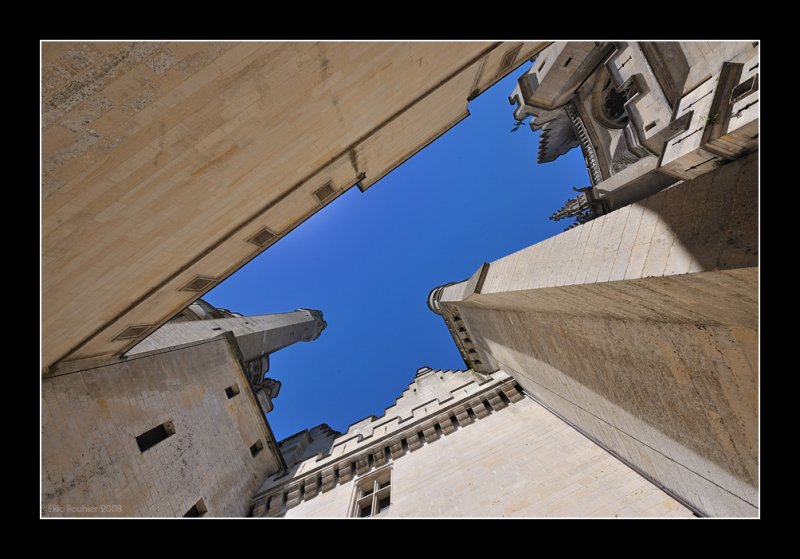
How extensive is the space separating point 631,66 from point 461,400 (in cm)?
1498

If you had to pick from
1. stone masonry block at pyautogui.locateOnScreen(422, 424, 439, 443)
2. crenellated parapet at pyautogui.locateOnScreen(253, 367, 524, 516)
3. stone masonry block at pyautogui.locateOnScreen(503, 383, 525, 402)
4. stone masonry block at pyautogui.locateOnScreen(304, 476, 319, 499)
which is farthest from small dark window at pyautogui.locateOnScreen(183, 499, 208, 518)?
stone masonry block at pyautogui.locateOnScreen(503, 383, 525, 402)

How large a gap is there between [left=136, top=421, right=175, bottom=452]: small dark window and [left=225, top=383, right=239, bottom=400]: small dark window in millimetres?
3753

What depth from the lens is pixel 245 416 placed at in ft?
47.2

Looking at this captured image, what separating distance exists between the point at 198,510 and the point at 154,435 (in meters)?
3.03

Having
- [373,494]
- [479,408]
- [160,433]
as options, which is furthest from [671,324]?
[160,433]

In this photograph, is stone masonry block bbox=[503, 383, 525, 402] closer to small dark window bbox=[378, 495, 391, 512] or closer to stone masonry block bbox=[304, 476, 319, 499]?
small dark window bbox=[378, 495, 391, 512]

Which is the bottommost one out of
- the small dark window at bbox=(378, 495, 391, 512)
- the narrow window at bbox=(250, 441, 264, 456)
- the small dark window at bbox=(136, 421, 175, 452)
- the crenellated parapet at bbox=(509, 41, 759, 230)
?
the small dark window at bbox=(378, 495, 391, 512)

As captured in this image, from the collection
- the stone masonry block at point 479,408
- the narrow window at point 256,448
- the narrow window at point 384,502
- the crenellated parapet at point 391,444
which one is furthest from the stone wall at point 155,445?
the stone masonry block at point 479,408

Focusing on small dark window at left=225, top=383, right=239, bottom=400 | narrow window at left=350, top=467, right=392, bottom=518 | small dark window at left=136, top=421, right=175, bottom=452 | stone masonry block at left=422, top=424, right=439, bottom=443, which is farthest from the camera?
small dark window at left=225, top=383, right=239, bottom=400

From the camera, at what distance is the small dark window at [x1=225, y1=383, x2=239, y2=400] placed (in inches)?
546

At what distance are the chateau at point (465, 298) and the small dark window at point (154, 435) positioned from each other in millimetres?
100

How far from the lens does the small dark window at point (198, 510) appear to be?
31.1 feet

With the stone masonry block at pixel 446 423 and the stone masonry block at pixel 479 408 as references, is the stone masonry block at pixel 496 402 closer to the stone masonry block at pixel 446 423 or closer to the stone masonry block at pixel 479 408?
the stone masonry block at pixel 479 408

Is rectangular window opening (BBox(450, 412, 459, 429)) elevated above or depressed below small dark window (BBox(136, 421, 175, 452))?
below
